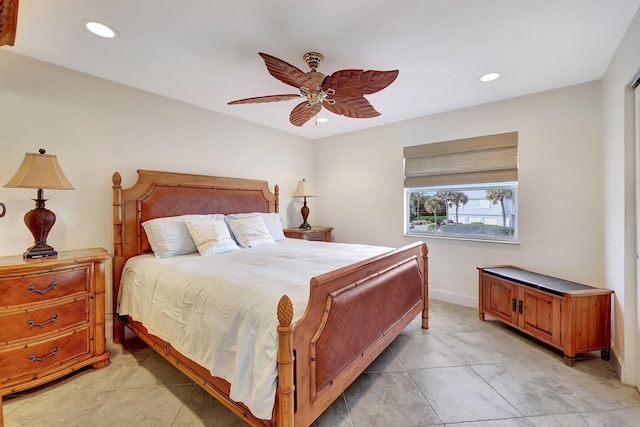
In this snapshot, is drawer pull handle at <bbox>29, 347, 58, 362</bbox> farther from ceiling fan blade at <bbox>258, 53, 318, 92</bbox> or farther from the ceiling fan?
ceiling fan blade at <bbox>258, 53, 318, 92</bbox>

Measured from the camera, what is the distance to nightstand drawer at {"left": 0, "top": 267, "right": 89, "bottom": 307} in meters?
1.80

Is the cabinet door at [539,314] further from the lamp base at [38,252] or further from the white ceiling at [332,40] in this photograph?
the lamp base at [38,252]

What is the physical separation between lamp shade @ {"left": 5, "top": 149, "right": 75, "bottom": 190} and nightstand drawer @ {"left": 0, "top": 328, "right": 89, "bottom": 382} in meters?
1.10

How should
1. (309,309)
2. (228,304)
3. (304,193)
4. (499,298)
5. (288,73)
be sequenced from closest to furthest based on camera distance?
(309,309), (228,304), (288,73), (499,298), (304,193)

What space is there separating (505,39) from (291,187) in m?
3.25

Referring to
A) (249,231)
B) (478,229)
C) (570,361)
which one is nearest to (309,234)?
(249,231)

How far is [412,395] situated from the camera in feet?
6.20

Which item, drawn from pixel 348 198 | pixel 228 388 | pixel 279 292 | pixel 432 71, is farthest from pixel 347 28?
pixel 348 198

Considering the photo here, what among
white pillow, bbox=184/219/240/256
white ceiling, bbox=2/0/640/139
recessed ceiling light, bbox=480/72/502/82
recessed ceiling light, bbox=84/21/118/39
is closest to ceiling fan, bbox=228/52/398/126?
white ceiling, bbox=2/0/640/139

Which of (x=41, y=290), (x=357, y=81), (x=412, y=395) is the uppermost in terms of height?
(x=357, y=81)

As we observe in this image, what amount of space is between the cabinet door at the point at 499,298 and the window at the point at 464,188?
62 cm

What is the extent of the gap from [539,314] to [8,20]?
3.83m

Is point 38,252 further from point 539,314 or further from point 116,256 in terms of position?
point 539,314

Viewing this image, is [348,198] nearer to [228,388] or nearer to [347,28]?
[347,28]
